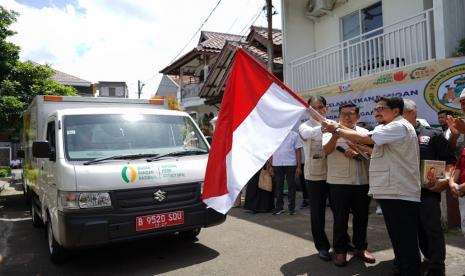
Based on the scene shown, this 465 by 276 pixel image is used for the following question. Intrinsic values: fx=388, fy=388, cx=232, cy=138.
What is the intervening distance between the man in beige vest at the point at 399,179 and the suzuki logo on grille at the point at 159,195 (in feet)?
7.61

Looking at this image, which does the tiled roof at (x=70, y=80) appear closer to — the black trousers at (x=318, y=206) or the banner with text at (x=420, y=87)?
the banner with text at (x=420, y=87)

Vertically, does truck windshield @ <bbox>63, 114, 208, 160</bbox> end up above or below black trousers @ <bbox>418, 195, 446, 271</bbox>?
above

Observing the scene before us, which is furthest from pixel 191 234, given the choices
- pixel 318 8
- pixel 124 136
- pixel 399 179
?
pixel 318 8

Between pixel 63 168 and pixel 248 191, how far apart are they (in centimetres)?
450

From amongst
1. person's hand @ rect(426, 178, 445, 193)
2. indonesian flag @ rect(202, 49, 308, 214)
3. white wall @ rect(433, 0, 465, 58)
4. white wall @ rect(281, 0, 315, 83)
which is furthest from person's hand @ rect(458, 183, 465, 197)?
white wall @ rect(281, 0, 315, 83)

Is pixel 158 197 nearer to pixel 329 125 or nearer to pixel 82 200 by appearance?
pixel 82 200

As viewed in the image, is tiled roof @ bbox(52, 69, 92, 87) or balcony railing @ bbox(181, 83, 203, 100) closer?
balcony railing @ bbox(181, 83, 203, 100)

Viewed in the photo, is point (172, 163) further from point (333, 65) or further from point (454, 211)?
point (333, 65)

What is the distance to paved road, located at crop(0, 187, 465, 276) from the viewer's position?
14.6ft

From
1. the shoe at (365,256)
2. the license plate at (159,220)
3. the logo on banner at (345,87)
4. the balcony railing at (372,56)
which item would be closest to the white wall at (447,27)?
the balcony railing at (372,56)

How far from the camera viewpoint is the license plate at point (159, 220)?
441 cm

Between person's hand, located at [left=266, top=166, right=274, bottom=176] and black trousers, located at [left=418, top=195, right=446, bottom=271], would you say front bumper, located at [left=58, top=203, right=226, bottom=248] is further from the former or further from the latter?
person's hand, located at [left=266, top=166, right=274, bottom=176]

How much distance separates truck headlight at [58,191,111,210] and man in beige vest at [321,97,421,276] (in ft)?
9.09

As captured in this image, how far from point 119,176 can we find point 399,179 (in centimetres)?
291
